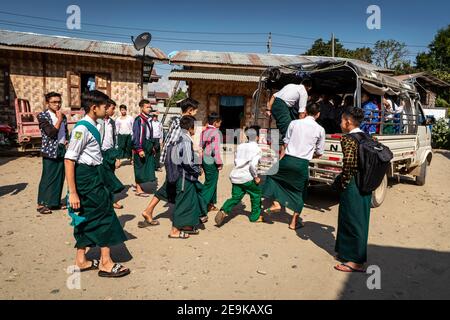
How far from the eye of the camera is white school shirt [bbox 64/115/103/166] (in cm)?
291

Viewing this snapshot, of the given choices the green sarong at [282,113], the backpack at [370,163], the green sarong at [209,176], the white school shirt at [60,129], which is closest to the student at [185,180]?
the green sarong at [209,176]

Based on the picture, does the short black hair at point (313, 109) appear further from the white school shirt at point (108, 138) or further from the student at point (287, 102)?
the white school shirt at point (108, 138)

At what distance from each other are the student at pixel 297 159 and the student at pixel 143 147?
2.71 meters

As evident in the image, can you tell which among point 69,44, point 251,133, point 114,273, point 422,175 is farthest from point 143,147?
point 69,44

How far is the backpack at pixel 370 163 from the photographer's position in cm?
331

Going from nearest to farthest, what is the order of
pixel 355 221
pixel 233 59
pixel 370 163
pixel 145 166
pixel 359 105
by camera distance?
pixel 370 163 → pixel 355 221 → pixel 359 105 → pixel 145 166 → pixel 233 59

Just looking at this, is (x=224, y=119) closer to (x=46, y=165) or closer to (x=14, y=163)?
(x=14, y=163)

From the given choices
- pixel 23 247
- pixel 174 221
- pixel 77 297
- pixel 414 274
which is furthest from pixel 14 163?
pixel 414 274

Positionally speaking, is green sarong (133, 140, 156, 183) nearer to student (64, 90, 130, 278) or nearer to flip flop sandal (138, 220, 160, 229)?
flip flop sandal (138, 220, 160, 229)

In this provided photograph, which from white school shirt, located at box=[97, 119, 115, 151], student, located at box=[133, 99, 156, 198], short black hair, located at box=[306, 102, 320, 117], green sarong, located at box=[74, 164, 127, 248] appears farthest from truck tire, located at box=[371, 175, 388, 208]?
white school shirt, located at box=[97, 119, 115, 151]

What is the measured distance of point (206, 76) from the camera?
505 inches

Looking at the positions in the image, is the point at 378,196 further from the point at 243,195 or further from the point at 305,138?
the point at 243,195

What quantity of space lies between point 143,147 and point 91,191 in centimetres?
337

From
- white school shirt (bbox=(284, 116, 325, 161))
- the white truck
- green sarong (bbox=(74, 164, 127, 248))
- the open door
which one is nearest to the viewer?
green sarong (bbox=(74, 164, 127, 248))
